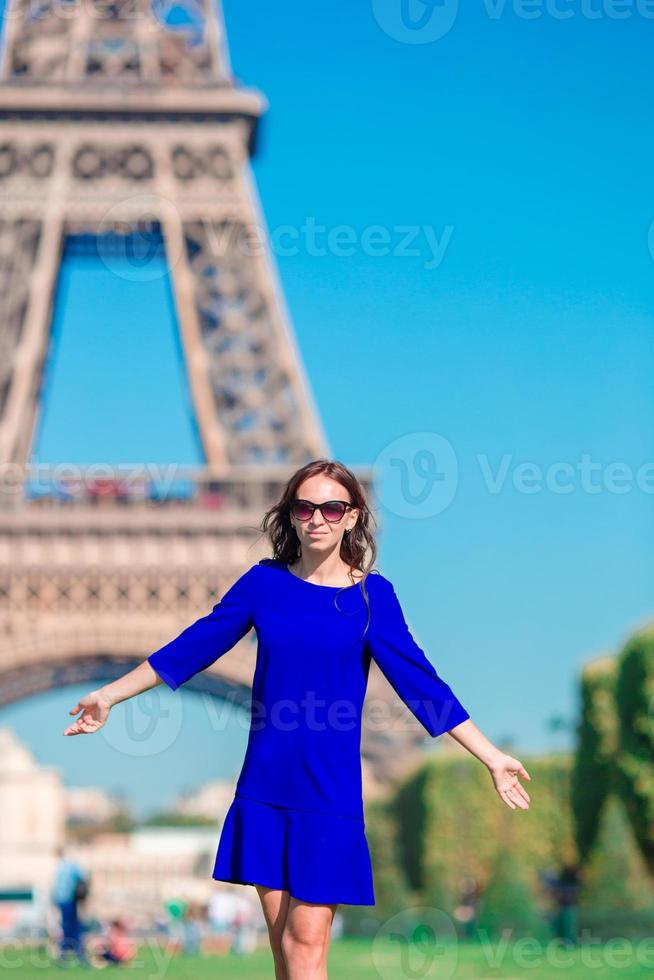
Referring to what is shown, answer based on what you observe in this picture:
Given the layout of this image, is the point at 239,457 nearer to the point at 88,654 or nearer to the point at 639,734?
the point at 88,654

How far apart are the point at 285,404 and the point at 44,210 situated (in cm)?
730

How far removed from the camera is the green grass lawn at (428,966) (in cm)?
1204

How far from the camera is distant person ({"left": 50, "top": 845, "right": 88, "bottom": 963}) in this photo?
1555 cm

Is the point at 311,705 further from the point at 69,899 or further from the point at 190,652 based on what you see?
the point at 69,899

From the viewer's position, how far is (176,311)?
36969 millimetres

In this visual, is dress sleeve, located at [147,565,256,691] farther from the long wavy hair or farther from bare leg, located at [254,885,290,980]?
bare leg, located at [254,885,290,980]

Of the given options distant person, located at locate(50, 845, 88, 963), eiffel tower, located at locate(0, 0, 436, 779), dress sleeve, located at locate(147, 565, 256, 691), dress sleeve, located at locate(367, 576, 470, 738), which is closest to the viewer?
dress sleeve, located at locate(367, 576, 470, 738)

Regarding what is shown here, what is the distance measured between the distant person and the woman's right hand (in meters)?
11.0

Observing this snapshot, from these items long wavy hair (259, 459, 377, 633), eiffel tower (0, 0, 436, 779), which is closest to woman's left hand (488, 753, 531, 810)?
long wavy hair (259, 459, 377, 633)

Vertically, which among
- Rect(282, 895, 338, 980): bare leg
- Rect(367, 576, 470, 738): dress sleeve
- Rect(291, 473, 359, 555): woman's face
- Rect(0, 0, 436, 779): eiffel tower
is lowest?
Rect(282, 895, 338, 980): bare leg

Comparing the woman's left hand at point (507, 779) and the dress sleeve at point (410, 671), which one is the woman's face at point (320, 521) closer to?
the dress sleeve at point (410, 671)

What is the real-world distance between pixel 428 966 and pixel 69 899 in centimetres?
338

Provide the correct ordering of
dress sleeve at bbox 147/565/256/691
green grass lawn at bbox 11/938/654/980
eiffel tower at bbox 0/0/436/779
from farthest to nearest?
eiffel tower at bbox 0/0/436/779 < green grass lawn at bbox 11/938/654/980 < dress sleeve at bbox 147/565/256/691

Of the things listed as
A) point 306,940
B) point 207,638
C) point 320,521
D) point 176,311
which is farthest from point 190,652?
point 176,311
